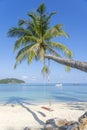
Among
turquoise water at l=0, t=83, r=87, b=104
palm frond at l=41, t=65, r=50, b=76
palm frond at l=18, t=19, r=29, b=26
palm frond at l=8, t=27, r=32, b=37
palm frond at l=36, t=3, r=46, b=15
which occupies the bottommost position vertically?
turquoise water at l=0, t=83, r=87, b=104

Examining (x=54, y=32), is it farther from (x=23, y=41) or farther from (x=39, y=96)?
(x=39, y=96)

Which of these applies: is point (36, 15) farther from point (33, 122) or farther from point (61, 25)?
point (33, 122)

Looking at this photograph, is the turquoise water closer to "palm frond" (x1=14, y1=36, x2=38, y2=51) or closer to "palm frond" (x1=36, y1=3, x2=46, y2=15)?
"palm frond" (x1=14, y1=36, x2=38, y2=51)

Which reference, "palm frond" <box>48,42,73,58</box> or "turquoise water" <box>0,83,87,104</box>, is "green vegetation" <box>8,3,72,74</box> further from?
"turquoise water" <box>0,83,87,104</box>

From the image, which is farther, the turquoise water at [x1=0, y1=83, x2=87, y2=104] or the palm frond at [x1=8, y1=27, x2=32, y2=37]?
the turquoise water at [x1=0, y1=83, x2=87, y2=104]

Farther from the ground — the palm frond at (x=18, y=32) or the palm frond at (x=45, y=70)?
the palm frond at (x=18, y=32)

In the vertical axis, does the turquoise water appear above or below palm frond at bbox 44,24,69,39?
below

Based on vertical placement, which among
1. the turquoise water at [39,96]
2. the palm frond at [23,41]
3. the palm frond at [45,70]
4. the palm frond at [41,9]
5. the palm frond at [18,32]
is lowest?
the turquoise water at [39,96]

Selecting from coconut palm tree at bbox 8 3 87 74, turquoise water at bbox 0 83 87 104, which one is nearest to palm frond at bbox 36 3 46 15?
coconut palm tree at bbox 8 3 87 74

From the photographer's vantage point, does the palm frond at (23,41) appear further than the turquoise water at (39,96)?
No

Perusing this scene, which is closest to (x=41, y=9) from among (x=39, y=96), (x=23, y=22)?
(x=23, y=22)

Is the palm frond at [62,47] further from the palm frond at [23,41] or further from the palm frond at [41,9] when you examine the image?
the palm frond at [41,9]

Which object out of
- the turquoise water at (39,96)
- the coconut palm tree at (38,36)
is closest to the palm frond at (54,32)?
the coconut palm tree at (38,36)

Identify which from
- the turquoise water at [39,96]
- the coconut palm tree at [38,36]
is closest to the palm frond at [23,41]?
the coconut palm tree at [38,36]
